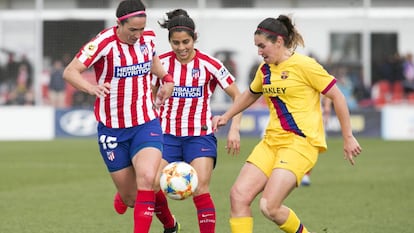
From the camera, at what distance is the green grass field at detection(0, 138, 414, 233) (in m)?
10.8

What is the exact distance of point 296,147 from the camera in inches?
329

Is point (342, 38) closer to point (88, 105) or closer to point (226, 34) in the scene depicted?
point (226, 34)

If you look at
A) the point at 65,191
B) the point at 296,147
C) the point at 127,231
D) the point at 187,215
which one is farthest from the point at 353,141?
the point at 65,191

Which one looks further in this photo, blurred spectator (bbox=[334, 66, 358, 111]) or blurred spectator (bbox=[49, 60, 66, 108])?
blurred spectator (bbox=[49, 60, 66, 108])

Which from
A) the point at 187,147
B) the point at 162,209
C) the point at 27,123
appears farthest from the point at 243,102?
Answer: the point at 27,123

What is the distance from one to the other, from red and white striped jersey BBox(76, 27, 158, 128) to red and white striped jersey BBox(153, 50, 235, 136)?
0.51 metres

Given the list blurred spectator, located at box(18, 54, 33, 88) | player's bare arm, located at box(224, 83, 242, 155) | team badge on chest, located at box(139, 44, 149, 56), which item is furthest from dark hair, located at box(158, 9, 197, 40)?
blurred spectator, located at box(18, 54, 33, 88)

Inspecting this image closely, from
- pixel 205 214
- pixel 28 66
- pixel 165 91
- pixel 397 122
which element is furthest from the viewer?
pixel 28 66

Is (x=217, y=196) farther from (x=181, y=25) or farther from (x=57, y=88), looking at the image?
(x=57, y=88)

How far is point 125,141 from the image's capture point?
9172 mm

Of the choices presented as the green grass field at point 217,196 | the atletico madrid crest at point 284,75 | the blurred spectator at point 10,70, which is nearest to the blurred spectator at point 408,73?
the green grass field at point 217,196

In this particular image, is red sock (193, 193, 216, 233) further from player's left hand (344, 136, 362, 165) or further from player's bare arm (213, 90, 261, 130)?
player's left hand (344, 136, 362, 165)

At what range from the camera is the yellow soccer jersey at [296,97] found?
8.39m

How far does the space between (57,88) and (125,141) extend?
20.2 metres
